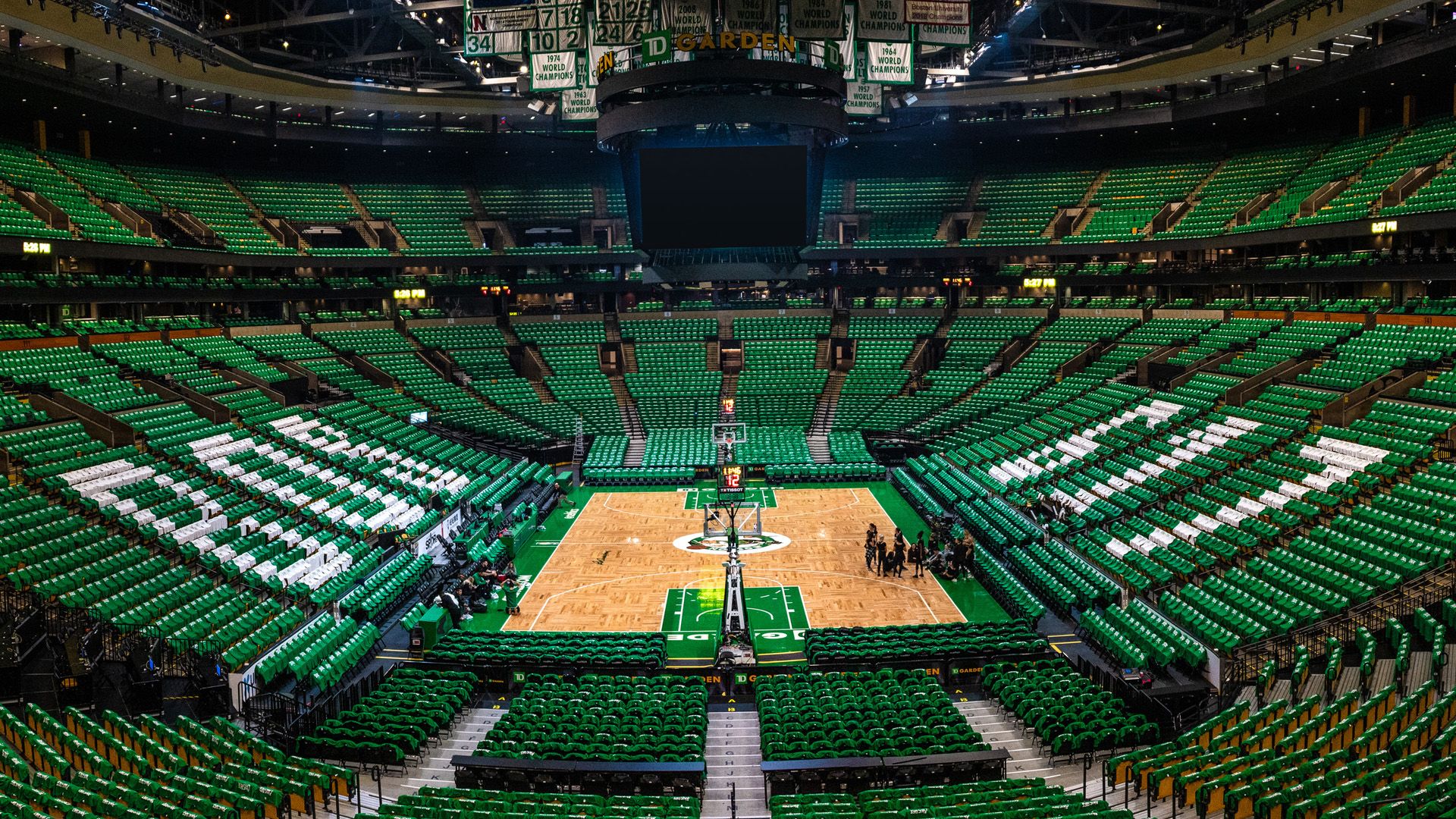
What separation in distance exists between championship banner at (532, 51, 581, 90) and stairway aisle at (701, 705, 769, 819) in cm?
2118

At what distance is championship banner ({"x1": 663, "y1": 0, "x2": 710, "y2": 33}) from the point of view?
30750 millimetres

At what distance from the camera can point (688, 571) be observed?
34.5 metres

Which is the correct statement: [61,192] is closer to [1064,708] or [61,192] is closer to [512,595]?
[512,595]

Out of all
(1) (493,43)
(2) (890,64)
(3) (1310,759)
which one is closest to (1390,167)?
(2) (890,64)

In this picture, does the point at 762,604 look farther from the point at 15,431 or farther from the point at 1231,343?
the point at 1231,343

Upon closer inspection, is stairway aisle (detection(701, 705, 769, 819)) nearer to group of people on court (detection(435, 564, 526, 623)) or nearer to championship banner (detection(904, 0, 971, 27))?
group of people on court (detection(435, 564, 526, 623))

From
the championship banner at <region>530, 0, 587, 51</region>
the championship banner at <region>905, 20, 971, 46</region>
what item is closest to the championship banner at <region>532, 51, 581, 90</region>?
the championship banner at <region>530, 0, 587, 51</region>

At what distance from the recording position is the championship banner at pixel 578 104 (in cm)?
3753

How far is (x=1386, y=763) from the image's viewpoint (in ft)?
49.6

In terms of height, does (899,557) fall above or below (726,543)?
above

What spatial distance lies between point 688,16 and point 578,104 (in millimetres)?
8093

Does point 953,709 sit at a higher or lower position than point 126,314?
lower

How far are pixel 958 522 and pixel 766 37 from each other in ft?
59.4

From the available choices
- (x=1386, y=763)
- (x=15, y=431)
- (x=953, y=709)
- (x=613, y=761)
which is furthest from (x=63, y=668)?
(x=1386, y=763)
